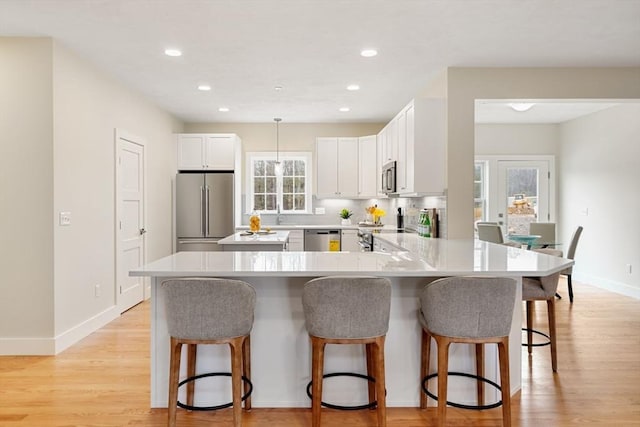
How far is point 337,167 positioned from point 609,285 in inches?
168

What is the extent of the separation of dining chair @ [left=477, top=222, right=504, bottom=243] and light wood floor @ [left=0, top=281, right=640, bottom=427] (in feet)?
4.44

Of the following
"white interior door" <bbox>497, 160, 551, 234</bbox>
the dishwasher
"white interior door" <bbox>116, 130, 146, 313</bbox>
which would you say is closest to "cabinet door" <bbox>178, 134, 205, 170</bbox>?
"white interior door" <bbox>116, 130, 146, 313</bbox>

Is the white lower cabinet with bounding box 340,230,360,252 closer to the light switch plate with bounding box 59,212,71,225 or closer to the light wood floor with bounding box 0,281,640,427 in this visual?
the light wood floor with bounding box 0,281,640,427

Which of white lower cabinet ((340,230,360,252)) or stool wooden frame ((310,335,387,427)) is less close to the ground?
white lower cabinet ((340,230,360,252))

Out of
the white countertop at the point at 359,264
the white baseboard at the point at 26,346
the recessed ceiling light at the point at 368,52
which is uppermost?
the recessed ceiling light at the point at 368,52

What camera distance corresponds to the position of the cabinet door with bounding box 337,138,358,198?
7121 millimetres

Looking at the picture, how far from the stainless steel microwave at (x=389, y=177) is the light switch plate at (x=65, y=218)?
11.2ft

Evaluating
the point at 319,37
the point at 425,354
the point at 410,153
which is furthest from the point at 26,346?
the point at 410,153

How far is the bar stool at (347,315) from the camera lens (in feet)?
7.20

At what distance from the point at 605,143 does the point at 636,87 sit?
2166 millimetres

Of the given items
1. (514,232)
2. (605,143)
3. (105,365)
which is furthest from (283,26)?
(514,232)

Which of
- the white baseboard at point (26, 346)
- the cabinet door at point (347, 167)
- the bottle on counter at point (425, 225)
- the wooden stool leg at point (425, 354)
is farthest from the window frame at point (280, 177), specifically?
the wooden stool leg at point (425, 354)

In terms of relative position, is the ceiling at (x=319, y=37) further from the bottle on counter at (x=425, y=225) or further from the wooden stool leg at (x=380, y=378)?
the wooden stool leg at (x=380, y=378)

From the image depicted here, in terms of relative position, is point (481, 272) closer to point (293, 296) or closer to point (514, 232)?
point (293, 296)
